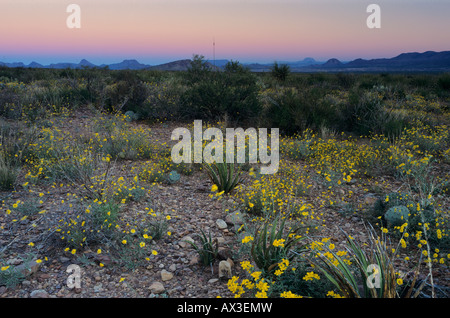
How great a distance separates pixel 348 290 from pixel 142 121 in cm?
884

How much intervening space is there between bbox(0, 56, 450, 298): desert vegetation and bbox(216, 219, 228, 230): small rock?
12 cm

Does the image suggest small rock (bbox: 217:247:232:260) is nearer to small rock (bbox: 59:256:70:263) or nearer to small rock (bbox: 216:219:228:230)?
small rock (bbox: 216:219:228:230)

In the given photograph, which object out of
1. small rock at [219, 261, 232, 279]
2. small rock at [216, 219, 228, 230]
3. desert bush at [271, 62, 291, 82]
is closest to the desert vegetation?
small rock at [219, 261, 232, 279]

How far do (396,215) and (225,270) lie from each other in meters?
2.47

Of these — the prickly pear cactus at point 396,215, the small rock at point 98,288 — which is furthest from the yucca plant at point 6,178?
the prickly pear cactus at point 396,215

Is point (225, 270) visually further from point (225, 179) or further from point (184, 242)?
point (225, 179)

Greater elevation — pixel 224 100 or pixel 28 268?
pixel 224 100

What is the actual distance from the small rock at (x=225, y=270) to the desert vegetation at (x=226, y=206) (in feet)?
0.03

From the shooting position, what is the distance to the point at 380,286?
2.50m

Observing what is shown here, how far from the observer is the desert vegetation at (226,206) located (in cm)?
305

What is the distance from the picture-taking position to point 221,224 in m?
4.33

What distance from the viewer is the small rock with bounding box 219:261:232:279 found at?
3217 millimetres

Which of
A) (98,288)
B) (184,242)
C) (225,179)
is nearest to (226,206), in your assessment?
(225,179)
